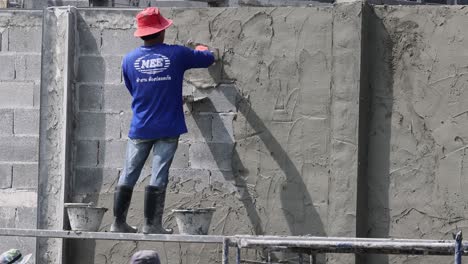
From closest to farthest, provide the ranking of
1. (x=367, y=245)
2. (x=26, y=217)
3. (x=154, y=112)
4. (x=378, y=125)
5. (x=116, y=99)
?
(x=367, y=245)
(x=154, y=112)
(x=378, y=125)
(x=116, y=99)
(x=26, y=217)

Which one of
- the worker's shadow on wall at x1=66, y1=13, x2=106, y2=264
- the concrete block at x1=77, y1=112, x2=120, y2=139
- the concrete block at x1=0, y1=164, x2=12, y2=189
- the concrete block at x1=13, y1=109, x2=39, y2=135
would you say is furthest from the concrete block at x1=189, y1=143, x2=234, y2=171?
the concrete block at x1=0, y1=164, x2=12, y2=189

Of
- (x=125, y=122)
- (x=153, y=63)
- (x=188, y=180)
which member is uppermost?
(x=153, y=63)

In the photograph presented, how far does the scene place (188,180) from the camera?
8719 mm

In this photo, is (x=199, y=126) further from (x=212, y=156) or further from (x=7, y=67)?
(x=7, y=67)

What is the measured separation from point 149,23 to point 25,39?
4.81ft

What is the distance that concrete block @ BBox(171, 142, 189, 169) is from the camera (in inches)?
343

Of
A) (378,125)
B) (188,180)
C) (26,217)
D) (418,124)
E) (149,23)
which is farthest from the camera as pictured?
(26,217)

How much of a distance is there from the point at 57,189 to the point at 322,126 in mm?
2199

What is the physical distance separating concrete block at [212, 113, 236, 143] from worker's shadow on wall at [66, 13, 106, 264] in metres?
0.91

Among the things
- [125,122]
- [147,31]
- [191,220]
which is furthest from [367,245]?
[125,122]

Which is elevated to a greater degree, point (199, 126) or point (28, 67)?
point (28, 67)

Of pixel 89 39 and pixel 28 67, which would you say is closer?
pixel 89 39

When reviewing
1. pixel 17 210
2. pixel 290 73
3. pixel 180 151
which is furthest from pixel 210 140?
pixel 17 210

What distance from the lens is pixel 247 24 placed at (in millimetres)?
8609
